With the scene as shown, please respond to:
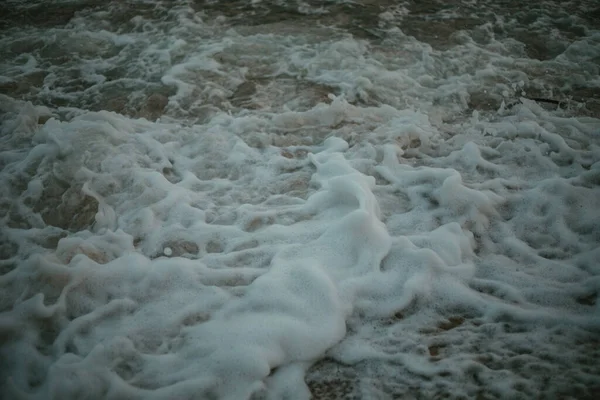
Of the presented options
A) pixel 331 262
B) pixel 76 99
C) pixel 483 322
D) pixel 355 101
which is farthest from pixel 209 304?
pixel 76 99

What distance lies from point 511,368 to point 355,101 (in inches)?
112

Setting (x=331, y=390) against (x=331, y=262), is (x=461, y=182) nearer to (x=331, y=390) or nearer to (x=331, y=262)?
(x=331, y=262)

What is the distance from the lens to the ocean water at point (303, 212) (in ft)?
7.38

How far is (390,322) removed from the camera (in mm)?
2443

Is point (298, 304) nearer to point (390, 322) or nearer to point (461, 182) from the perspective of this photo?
point (390, 322)

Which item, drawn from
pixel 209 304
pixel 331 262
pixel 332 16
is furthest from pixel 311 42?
pixel 209 304

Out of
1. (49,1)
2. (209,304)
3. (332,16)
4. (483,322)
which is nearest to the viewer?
(483,322)

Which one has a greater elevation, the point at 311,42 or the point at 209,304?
the point at 311,42

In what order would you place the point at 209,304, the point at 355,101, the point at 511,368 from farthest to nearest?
the point at 355,101, the point at 209,304, the point at 511,368

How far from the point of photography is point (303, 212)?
127 inches

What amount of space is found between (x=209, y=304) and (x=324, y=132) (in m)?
2.02

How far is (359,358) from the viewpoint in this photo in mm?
2270

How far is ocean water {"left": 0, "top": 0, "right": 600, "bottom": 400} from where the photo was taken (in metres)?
2.25

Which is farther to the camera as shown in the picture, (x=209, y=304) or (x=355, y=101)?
(x=355, y=101)
